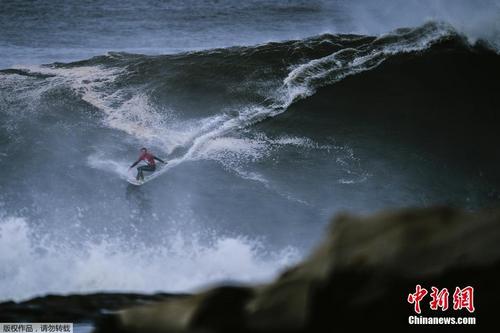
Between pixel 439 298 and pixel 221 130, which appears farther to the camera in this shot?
pixel 221 130

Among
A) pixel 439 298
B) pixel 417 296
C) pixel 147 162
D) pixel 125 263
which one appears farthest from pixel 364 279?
pixel 147 162

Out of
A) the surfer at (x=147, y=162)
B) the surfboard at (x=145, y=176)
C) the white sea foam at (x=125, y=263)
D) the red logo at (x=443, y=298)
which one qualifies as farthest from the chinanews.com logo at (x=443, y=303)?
the surfboard at (x=145, y=176)

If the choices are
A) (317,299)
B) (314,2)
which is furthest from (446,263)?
(314,2)

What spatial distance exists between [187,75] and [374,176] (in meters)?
6.33

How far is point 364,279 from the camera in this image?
4.09m

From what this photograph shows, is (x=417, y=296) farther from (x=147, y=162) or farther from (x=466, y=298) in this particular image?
(x=147, y=162)

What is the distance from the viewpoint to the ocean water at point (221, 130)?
9.38 metres

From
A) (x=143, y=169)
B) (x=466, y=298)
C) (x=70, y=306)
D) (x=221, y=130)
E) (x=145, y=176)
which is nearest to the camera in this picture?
(x=466, y=298)

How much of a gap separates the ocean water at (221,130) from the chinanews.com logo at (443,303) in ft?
14.5

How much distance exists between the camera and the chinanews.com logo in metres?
4.32

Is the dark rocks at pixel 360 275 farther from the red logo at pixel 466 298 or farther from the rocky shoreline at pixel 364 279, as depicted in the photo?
the red logo at pixel 466 298

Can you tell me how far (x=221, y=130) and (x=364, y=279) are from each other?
8.93 meters

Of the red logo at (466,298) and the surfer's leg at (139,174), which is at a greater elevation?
the surfer's leg at (139,174)

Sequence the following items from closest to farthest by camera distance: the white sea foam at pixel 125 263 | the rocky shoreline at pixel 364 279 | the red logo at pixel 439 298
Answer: the rocky shoreline at pixel 364 279, the red logo at pixel 439 298, the white sea foam at pixel 125 263
